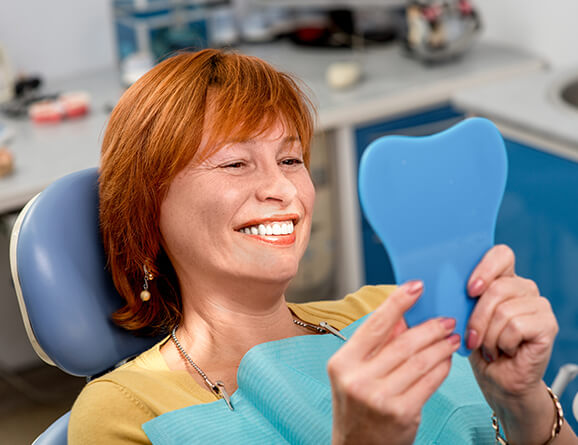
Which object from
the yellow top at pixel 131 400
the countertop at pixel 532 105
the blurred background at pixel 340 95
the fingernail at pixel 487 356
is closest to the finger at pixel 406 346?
the fingernail at pixel 487 356

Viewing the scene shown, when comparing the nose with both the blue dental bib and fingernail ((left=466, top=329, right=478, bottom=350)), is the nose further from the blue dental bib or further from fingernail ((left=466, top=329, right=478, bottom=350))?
fingernail ((left=466, top=329, right=478, bottom=350))

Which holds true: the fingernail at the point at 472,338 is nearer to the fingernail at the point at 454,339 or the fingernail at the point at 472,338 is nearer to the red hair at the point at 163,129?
the fingernail at the point at 454,339

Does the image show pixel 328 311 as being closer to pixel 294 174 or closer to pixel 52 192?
pixel 294 174

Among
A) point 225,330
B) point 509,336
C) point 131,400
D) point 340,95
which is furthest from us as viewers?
point 340,95

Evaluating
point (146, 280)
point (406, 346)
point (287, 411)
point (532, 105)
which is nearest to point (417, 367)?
point (406, 346)

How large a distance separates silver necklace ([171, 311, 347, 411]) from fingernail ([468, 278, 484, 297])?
370 mm

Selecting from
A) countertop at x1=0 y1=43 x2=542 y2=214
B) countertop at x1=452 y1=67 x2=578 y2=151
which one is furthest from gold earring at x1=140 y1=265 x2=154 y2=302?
countertop at x1=452 y1=67 x2=578 y2=151

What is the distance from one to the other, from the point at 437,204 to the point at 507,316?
0.16m

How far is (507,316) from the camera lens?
0.88m

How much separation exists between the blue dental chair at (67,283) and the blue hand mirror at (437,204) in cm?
56

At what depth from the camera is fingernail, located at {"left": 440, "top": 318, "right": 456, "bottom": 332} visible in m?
0.83

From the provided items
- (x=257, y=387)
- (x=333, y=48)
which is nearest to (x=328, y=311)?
(x=257, y=387)

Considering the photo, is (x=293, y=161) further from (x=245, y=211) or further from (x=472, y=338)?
(x=472, y=338)

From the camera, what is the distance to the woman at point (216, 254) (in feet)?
3.07
